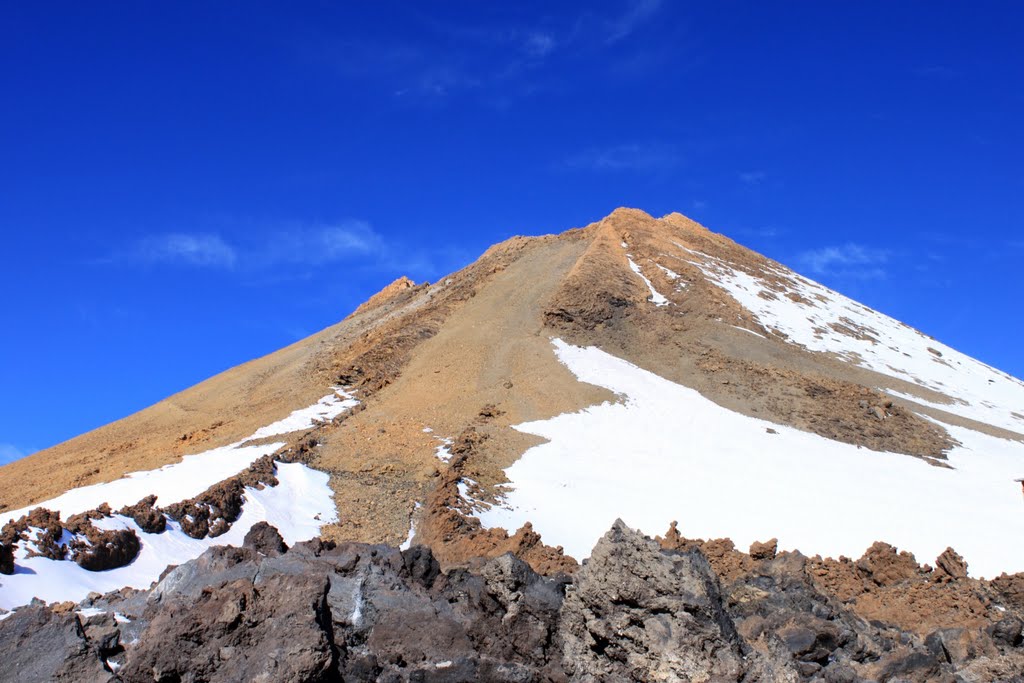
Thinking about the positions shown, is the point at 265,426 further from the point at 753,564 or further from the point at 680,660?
the point at 680,660

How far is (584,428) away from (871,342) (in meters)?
25.3

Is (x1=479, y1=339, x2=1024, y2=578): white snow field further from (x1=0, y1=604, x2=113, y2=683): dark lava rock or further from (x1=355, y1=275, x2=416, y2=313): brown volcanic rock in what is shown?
(x1=355, y1=275, x2=416, y2=313): brown volcanic rock

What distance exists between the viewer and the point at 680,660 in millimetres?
6672

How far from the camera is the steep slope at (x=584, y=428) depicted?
63.3 feet

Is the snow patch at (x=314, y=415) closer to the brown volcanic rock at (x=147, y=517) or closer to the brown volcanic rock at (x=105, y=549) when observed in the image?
the brown volcanic rock at (x=147, y=517)

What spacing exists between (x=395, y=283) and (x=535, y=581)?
4592 cm

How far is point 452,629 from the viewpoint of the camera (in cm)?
753

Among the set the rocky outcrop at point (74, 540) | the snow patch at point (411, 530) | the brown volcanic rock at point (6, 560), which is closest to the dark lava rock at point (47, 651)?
the brown volcanic rock at point (6, 560)

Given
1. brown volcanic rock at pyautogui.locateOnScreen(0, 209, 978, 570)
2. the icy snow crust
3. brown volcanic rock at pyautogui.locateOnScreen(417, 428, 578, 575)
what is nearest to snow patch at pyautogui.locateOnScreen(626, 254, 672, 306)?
brown volcanic rock at pyautogui.locateOnScreen(0, 209, 978, 570)

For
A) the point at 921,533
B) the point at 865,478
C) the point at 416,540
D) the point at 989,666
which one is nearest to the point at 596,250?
the point at 865,478

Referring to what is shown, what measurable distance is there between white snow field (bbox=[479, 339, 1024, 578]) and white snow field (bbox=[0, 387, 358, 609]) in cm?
433

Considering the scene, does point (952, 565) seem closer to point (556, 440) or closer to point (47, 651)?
point (556, 440)

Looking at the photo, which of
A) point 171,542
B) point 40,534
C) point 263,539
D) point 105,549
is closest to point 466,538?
point 171,542

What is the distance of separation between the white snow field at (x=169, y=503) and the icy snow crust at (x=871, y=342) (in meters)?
27.0
